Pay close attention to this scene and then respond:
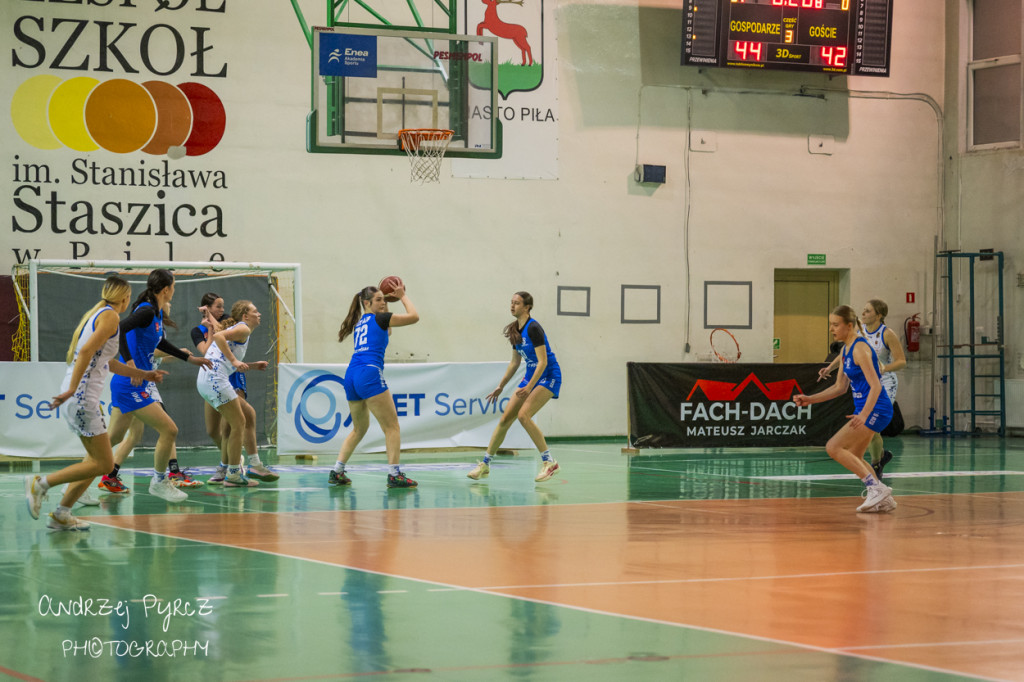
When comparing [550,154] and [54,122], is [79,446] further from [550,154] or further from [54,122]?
[550,154]

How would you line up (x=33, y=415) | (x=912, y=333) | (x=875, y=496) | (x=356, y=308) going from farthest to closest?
(x=912, y=333) < (x=33, y=415) < (x=356, y=308) < (x=875, y=496)

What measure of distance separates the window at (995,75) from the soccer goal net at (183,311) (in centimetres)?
1341

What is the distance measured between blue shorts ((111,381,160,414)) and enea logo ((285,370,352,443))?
5550 mm

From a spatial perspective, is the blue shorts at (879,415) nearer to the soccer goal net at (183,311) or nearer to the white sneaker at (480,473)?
the white sneaker at (480,473)

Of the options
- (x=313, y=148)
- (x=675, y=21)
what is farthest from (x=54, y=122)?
(x=675, y=21)

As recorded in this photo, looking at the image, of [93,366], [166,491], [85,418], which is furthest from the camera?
[166,491]

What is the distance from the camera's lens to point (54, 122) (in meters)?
18.6

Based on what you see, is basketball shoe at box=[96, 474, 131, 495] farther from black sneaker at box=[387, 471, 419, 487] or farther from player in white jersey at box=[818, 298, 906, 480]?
player in white jersey at box=[818, 298, 906, 480]

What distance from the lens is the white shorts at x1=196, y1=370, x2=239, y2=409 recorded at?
39.6ft

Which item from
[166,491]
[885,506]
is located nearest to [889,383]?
[885,506]

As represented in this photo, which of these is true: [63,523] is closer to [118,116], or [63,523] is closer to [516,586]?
[516,586]

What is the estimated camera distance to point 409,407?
17.0 metres

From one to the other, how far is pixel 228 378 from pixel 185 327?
6.29 m

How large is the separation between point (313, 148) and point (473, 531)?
7.85 m
